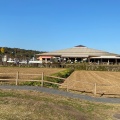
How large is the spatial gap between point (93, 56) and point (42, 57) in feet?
60.9

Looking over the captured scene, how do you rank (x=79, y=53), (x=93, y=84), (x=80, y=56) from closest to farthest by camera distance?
1. (x=93, y=84)
2. (x=80, y=56)
3. (x=79, y=53)

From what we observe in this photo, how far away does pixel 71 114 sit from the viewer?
12664 millimetres

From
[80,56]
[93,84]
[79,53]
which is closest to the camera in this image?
[93,84]

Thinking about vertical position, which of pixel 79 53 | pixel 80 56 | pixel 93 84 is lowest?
pixel 93 84

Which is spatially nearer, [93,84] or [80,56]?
[93,84]

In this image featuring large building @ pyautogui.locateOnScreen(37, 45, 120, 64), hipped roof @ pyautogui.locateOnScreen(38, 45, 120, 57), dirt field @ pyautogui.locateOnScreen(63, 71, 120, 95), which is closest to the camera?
dirt field @ pyautogui.locateOnScreen(63, 71, 120, 95)

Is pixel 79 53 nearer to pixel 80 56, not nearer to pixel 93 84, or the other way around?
pixel 80 56

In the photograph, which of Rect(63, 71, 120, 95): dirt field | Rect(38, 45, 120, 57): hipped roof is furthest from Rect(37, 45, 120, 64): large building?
Rect(63, 71, 120, 95): dirt field

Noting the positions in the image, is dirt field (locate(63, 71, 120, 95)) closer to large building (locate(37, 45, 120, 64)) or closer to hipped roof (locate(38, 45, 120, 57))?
large building (locate(37, 45, 120, 64))

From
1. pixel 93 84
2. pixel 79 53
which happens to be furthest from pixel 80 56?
pixel 93 84

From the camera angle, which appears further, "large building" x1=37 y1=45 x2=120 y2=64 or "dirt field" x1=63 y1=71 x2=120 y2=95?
"large building" x1=37 y1=45 x2=120 y2=64

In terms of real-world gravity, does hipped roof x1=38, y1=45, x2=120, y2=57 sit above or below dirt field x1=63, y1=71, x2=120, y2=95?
above

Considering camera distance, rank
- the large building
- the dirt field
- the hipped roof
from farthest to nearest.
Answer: the hipped roof, the large building, the dirt field

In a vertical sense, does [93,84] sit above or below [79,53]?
below
